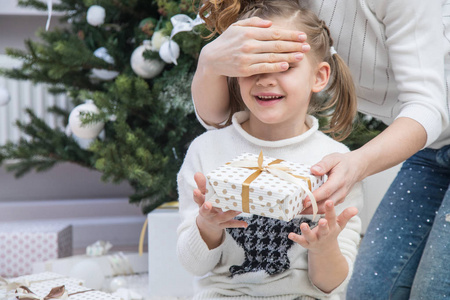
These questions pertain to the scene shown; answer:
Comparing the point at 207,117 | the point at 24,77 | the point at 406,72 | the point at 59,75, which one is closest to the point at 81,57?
the point at 59,75

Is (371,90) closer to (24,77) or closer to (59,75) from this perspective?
(59,75)

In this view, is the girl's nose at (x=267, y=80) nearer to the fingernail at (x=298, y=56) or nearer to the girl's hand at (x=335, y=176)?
the fingernail at (x=298, y=56)

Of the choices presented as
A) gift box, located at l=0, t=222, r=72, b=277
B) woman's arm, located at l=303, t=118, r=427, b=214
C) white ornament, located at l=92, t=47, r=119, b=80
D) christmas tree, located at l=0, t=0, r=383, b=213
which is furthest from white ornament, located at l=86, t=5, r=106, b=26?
woman's arm, located at l=303, t=118, r=427, b=214

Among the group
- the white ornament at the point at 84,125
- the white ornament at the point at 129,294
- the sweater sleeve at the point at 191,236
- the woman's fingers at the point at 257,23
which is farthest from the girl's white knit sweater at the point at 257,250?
the white ornament at the point at 84,125

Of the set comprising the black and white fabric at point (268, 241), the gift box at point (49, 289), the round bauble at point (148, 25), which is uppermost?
the round bauble at point (148, 25)

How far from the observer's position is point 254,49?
0.91m

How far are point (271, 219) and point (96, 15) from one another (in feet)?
4.07

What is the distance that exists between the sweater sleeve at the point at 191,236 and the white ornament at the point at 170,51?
757 mm

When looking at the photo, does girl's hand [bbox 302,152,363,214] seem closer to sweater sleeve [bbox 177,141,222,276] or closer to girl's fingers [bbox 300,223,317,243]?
girl's fingers [bbox 300,223,317,243]

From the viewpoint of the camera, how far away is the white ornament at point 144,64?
1866mm

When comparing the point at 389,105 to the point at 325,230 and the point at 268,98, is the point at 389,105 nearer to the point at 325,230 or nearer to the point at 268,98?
the point at 268,98

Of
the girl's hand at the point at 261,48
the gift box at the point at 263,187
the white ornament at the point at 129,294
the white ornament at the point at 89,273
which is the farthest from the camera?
the white ornament at the point at 89,273

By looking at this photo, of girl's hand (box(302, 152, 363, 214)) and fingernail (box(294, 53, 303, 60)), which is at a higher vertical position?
fingernail (box(294, 53, 303, 60))

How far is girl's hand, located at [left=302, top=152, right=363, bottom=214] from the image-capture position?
827 mm
